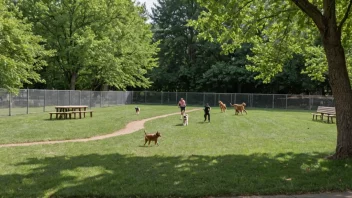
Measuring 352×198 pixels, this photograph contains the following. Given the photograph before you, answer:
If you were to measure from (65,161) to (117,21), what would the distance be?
3150 centimetres

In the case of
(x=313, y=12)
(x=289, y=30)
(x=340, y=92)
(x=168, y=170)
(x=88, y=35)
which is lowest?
(x=168, y=170)

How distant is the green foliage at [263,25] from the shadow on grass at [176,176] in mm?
4383

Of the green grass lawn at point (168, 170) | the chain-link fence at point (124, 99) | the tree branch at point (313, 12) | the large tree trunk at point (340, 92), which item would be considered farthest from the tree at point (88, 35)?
the large tree trunk at point (340, 92)

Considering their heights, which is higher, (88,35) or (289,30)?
(88,35)

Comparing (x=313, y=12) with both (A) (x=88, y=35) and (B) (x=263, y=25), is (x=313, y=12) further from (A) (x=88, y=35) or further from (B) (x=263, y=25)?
(A) (x=88, y=35)

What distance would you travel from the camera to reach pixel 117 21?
3853 cm

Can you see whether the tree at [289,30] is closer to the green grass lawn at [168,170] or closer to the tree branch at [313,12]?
the tree branch at [313,12]

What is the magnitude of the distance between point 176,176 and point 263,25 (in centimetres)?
718

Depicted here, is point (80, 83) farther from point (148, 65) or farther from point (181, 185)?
point (181, 185)

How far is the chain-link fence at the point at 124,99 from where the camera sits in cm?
2553

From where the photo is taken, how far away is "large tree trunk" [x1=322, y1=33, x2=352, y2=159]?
882 centimetres

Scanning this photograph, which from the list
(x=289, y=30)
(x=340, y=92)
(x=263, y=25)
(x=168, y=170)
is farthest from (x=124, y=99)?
(x=340, y=92)

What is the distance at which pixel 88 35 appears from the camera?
35.0 m

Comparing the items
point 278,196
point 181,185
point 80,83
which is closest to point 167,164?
point 181,185
